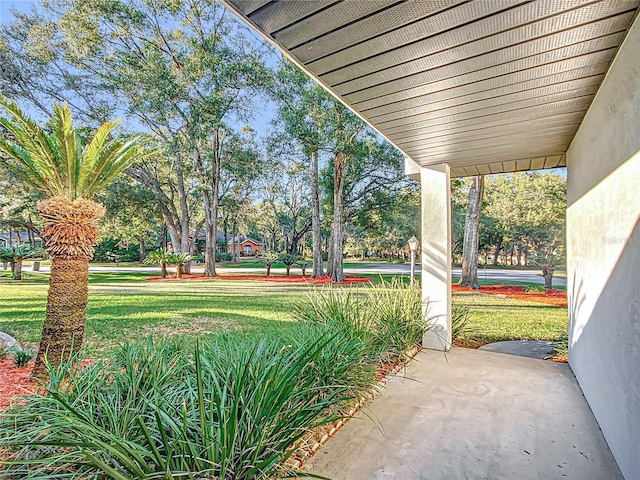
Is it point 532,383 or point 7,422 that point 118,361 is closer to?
point 7,422

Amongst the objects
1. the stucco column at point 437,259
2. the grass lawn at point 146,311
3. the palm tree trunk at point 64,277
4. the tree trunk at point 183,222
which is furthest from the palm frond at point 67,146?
the tree trunk at point 183,222

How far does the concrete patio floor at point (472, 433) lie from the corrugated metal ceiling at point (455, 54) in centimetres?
220

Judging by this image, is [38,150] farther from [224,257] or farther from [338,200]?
[224,257]

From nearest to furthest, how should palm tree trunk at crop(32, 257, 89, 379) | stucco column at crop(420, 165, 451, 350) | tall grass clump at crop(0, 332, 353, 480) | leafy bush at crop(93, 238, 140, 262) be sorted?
1. tall grass clump at crop(0, 332, 353, 480)
2. palm tree trunk at crop(32, 257, 89, 379)
3. stucco column at crop(420, 165, 451, 350)
4. leafy bush at crop(93, 238, 140, 262)

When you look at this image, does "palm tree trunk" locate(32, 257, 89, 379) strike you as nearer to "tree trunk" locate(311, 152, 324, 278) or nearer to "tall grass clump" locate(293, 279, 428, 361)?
"tall grass clump" locate(293, 279, 428, 361)

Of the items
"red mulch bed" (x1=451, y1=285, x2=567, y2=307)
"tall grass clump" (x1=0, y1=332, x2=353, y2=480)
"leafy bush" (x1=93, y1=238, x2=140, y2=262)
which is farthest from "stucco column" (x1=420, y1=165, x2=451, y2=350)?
"leafy bush" (x1=93, y1=238, x2=140, y2=262)

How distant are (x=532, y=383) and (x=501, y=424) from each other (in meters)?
0.96

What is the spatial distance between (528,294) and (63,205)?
437 inches

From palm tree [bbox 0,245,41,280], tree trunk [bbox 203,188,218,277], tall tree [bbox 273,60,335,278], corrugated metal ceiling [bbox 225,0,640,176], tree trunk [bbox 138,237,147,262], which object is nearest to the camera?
corrugated metal ceiling [bbox 225,0,640,176]

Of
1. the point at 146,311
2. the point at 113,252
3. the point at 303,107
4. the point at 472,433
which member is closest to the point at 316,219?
the point at 303,107

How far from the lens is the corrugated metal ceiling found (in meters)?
1.39

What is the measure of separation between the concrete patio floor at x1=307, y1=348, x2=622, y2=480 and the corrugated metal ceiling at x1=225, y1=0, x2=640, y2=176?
2197 millimetres

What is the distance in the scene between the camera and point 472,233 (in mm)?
10211

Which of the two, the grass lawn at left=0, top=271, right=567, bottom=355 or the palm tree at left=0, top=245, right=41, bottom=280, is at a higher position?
the palm tree at left=0, top=245, right=41, bottom=280
